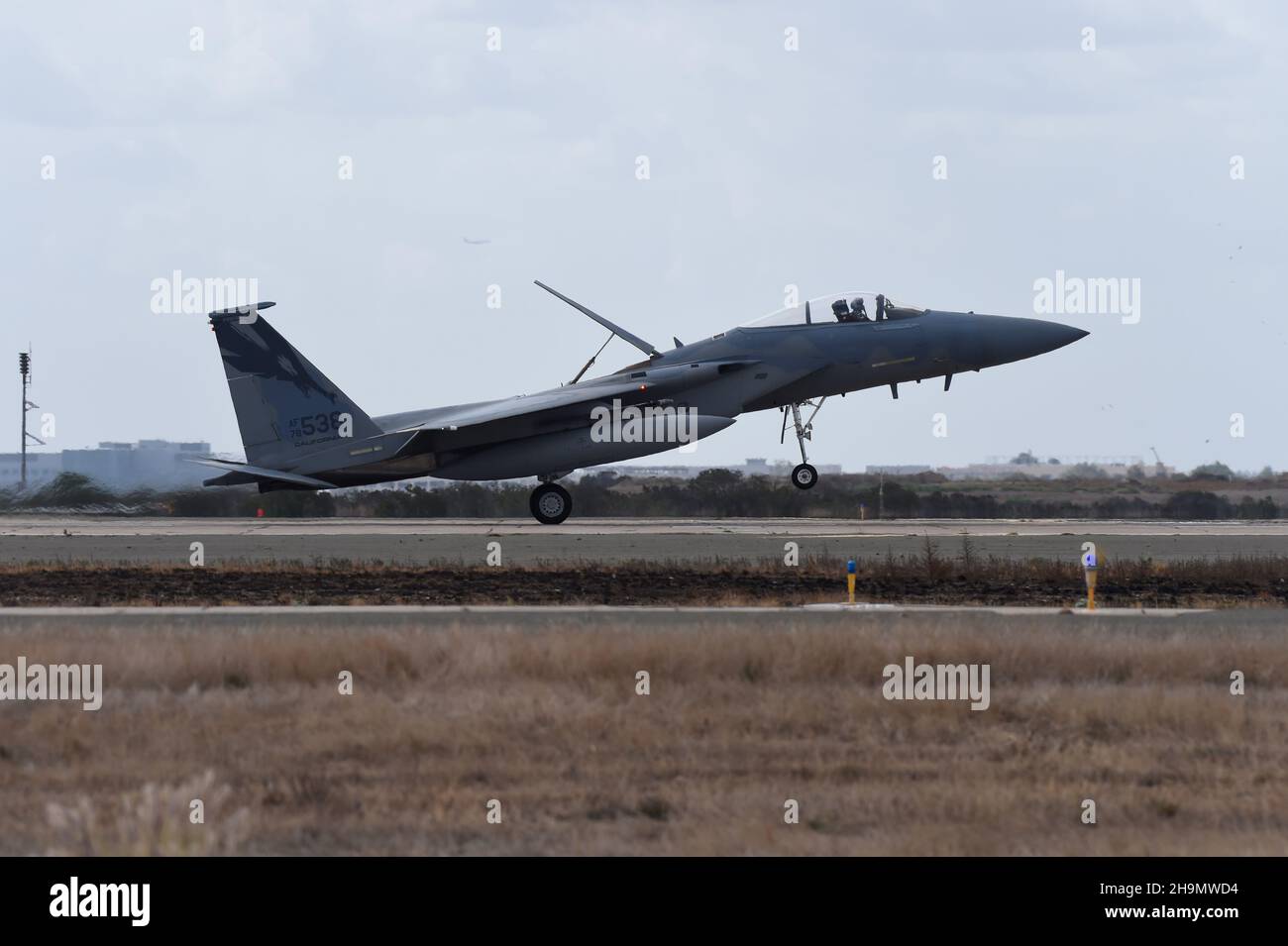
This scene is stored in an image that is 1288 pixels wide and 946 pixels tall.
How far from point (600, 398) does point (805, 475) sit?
4284mm

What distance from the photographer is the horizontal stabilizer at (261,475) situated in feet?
95.1

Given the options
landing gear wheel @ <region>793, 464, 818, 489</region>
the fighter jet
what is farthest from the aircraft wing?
landing gear wheel @ <region>793, 464, 818, 489</region>

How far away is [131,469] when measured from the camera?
38.3m

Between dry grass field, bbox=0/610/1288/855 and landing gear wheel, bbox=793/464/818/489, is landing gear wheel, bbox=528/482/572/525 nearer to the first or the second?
landing gear wheel, bbox=793/464/818/489

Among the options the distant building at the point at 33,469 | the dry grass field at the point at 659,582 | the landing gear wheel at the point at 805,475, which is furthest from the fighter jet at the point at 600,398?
the distant building at the point at 33,469

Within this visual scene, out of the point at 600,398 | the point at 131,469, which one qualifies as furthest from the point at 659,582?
the point at 131,469

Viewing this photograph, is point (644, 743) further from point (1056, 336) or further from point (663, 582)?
point (1056, 336)

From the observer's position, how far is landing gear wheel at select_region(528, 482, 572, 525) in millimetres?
31266

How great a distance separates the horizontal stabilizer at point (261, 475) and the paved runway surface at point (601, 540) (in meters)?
1.09

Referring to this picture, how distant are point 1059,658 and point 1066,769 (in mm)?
3605

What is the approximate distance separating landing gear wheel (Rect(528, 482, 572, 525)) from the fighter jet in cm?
4

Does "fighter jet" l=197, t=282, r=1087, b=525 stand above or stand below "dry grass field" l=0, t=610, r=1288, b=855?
above
